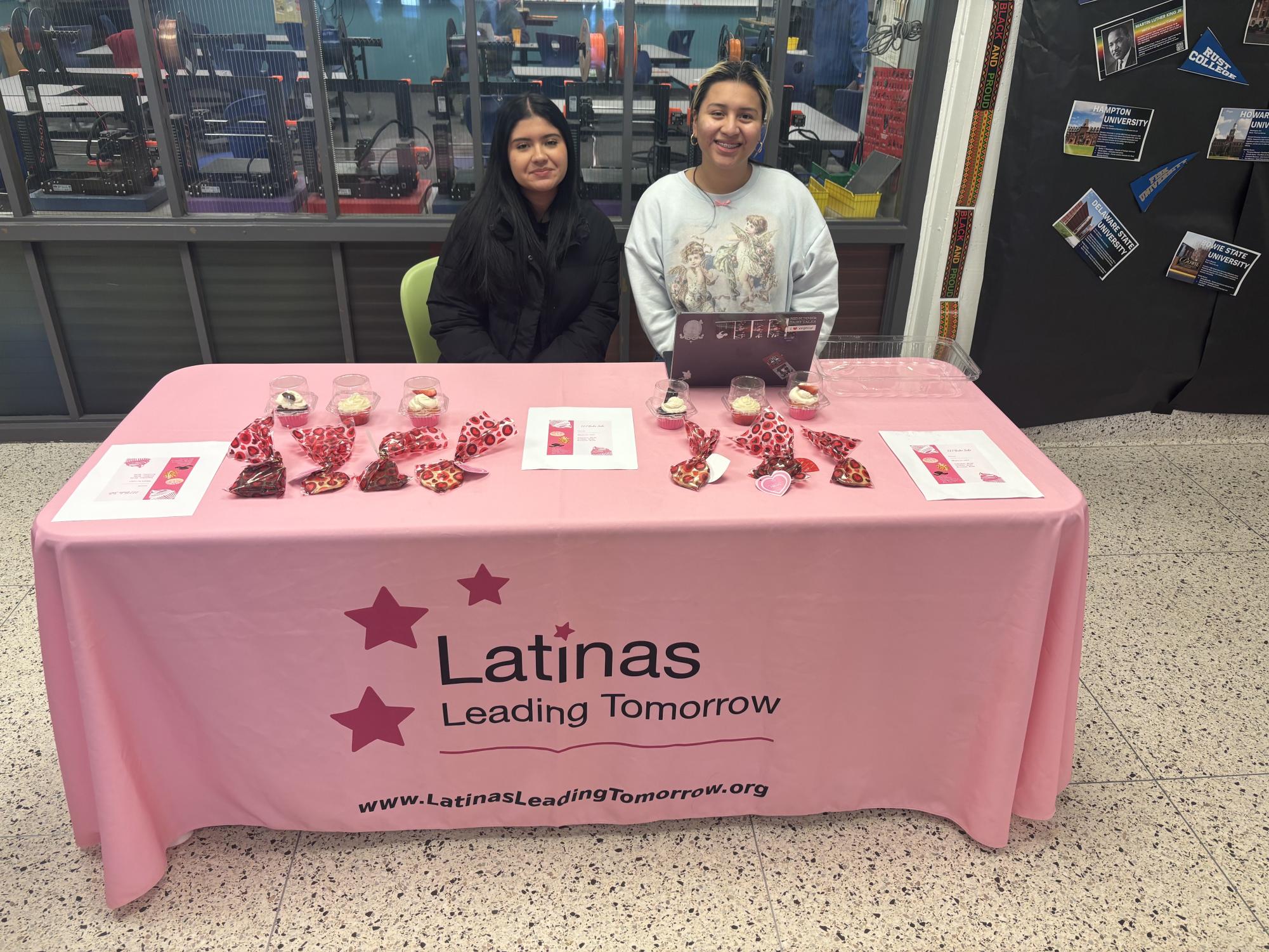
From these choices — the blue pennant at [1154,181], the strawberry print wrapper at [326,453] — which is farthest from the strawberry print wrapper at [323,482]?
the blue pennant at [1154,181]

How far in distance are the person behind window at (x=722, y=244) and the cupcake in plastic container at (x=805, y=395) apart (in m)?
0.37

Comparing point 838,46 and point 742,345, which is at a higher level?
point 838,46


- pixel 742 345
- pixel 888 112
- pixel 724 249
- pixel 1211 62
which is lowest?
pixel 742 345

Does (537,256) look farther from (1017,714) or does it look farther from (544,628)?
(1017,714)

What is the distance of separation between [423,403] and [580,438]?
34cm

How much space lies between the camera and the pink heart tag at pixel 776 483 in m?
1.62

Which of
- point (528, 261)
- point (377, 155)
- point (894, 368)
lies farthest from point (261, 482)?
point (377, 155)

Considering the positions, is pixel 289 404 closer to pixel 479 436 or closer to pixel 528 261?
pixel 479 436

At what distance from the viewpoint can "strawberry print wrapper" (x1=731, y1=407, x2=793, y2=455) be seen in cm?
172

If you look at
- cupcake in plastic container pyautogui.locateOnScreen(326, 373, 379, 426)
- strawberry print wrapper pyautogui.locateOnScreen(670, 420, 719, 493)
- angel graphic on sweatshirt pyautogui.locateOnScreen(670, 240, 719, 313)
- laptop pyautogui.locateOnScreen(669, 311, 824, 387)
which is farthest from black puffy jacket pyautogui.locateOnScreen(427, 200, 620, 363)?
strawberry print wrapper pyautogui.locateOnScreen(670, 420, 719, 493)

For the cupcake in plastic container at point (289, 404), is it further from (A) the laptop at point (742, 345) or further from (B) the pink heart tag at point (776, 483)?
(B) the pink heart tag at point (776, 483)

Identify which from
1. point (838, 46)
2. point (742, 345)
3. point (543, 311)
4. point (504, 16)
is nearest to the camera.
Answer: point (742, 345)

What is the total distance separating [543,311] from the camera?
250cm

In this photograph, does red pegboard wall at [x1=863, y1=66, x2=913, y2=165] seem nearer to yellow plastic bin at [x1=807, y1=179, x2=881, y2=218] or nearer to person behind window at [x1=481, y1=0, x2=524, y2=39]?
yellow plastic bin at [x1=807, y1=179, x2=881, y2=218]
